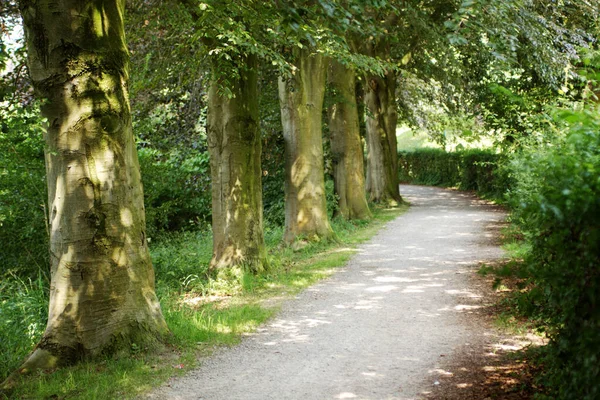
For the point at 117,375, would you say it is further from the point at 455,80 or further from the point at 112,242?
the point at 455,80

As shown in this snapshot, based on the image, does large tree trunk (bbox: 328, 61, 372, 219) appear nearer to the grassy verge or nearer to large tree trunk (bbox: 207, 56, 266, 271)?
the grassy verge

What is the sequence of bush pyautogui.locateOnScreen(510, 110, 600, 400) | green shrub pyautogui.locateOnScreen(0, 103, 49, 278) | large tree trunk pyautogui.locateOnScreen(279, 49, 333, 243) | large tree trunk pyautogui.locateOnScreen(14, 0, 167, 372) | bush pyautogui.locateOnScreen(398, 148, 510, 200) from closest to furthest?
1. bush pyautogui.locateOnScreen(510, 110, 600, 400)
2. large tree trunk pyautogui.locateOnScreen(14, 0, 167, 372)
3. green shrub pyautogui.locateOnScreen(0, 103, 49, 278)
4. large tree trunk pyautogui.locateOnScreen(279, 49, 333, 243)
5. bush pyautogui.locateOnScreen(398, 148, 510, 200)

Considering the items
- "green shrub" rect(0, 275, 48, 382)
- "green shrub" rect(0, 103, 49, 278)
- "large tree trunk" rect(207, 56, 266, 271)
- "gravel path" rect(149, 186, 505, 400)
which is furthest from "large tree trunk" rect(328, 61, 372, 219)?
"green shrub" rect(0, 275, 48, 382)

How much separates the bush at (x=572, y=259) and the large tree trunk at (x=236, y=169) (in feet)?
22.8

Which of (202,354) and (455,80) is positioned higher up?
(455,80)

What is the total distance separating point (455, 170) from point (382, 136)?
15379 mm

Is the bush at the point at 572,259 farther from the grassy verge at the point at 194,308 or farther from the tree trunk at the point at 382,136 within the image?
the tree trunk at the point at 382,136

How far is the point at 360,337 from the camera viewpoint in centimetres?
788

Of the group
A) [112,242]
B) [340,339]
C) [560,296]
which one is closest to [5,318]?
[112,242]

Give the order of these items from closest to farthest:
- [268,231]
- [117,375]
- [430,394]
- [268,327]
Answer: [430,394] → [117,375] → [268,327] → [268,231]

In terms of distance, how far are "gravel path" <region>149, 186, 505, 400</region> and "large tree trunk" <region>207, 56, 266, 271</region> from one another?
5.06 ft

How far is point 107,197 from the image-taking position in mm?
6875

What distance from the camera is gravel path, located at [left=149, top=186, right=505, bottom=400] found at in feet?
20.2

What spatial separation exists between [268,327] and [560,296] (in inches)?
196
